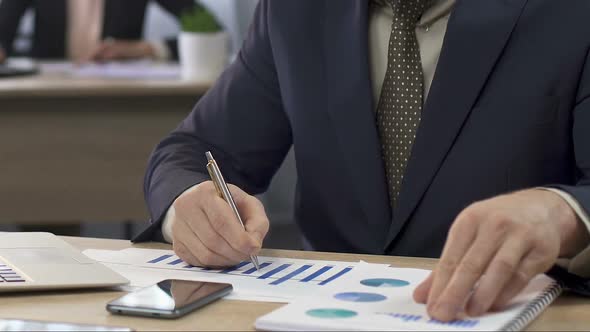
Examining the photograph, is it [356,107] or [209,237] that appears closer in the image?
[209,237]

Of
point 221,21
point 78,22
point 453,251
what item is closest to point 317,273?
point 453,251

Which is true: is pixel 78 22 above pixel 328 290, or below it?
below

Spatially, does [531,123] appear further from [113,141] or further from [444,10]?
[113,141]

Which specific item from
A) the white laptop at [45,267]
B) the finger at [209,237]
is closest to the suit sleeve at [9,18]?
the white laptop at [45,267]

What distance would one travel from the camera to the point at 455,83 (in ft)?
4.76

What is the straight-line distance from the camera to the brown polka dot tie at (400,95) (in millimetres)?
1506

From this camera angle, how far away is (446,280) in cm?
97

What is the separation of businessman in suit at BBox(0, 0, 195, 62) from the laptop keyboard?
13.1 feet

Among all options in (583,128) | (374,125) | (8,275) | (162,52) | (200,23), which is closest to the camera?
(8,275)

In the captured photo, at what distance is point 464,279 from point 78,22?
4.57 meters

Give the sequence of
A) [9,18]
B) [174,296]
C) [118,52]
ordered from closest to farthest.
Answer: [174,296] < [118,52] < [9,18]

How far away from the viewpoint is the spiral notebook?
93 cm

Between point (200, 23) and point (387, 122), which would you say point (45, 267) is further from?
point (200, 23)

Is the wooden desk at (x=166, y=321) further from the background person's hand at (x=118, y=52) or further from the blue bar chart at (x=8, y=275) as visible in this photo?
the background person's hand at (x=118, y=52)
